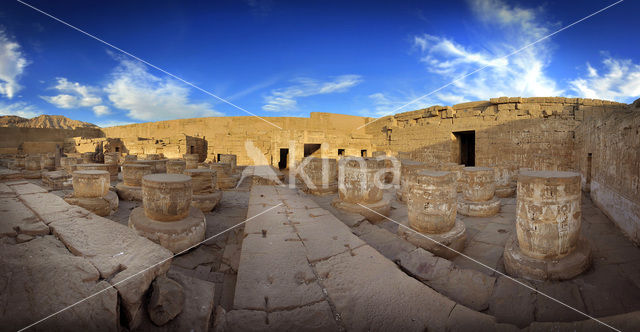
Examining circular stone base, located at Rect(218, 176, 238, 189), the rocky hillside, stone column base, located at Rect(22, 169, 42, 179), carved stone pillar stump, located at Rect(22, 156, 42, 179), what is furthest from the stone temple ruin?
the rocky hillside

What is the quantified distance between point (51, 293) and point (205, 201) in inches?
197

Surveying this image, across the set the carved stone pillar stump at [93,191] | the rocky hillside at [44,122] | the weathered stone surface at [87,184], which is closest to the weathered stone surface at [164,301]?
the carved stone pillar stump at [93,191]

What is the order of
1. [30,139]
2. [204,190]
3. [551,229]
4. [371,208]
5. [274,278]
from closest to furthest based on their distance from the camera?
[274,278]
[551,229]
[371,208]
[204,190]
[30,139]

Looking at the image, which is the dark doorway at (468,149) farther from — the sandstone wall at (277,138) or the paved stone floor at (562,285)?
the paved stone floor at (562,285)

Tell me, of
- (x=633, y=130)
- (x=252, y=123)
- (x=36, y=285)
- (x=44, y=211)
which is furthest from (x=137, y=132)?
(x=633, y=130)

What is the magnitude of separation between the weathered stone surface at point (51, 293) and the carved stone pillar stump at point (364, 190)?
4.96 m

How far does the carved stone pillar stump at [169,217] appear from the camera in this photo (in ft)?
14.0

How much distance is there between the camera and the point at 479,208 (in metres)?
6.44

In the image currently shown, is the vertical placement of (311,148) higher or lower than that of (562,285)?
higher

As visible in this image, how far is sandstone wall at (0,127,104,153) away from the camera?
73.7 ft

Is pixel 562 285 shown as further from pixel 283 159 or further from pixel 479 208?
pixel 283 159

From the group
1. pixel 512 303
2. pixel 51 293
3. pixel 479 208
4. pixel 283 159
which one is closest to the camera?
pixel 51 293

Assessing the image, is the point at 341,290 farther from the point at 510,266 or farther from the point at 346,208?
the point at 346,208

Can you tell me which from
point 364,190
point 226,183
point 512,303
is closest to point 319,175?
point 364,190
